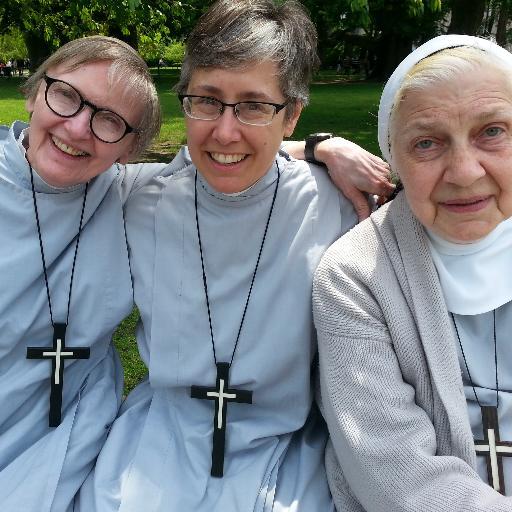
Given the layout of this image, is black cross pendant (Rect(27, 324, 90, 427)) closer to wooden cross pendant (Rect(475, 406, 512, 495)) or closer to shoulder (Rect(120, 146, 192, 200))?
shoulder (Rect(120, 146, 192, 200))

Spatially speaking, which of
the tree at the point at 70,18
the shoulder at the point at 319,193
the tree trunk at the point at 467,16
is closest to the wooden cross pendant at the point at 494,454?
the shoulder at the point at 319,193

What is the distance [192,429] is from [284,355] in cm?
40

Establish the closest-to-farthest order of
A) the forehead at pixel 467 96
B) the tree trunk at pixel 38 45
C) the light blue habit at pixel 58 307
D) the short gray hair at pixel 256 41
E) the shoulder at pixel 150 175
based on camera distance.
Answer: the forehead at pixel 467 96 → the short gray hair at pixel 256 41 → the light blue habit at pixel 58 307 → the shoulder at pixel 150 175 → the tree trunk at pixel 38 45

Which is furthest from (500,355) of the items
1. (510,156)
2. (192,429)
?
(192,429)

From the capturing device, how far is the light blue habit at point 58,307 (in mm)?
2303

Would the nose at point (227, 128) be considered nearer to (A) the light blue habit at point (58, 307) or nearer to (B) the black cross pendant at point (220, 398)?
(A) the light blue habit at point (58, 307)

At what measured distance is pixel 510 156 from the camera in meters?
1.87

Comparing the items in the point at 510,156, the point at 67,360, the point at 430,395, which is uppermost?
the point at 510,156

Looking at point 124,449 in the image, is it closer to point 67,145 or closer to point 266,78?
point 67,145

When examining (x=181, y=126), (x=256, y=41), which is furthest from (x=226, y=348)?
(x=181, y=126)

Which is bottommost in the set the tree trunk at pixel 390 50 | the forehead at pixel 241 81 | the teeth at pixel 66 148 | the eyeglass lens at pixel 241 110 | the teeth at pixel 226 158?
the tree trunk at pixel 390 50

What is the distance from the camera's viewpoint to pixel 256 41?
2.18 metres

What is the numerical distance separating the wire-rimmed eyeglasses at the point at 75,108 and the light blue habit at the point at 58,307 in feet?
0.70

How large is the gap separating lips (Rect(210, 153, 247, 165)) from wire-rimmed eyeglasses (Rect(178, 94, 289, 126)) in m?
0.12
